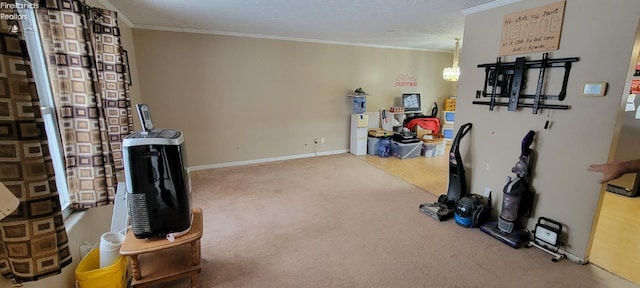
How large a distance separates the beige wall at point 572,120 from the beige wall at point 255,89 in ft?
9.57

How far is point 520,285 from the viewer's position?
6.68ft

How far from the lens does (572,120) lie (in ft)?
7.53

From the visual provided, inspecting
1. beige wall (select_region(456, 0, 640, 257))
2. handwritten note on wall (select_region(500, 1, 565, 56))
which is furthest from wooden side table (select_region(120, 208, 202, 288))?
handwritten note on wall (select_region(500, 1, 565, 56))

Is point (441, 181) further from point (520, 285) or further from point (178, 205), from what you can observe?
point (178, 205)

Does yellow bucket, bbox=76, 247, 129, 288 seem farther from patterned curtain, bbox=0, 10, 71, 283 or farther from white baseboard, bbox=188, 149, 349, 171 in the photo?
white baseboard, bbox=188, 149, 349, 171

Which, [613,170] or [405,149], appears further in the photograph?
[405,149]

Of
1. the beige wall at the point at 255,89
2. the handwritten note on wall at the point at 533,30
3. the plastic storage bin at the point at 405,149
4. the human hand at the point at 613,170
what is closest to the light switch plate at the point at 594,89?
the handwritten note on wall at the point at 533,30

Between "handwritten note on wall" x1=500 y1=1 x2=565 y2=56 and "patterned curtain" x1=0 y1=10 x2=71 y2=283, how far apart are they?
3.48m

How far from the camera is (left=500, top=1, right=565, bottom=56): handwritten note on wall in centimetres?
235

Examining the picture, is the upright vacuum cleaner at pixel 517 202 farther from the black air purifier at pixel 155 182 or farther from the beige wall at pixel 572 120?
the black air purifier at pixel 155 182

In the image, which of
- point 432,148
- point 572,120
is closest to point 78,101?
point 572,120

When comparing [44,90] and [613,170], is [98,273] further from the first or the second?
[613,170]

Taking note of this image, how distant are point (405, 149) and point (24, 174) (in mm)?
5367

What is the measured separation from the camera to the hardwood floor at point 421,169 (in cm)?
412
